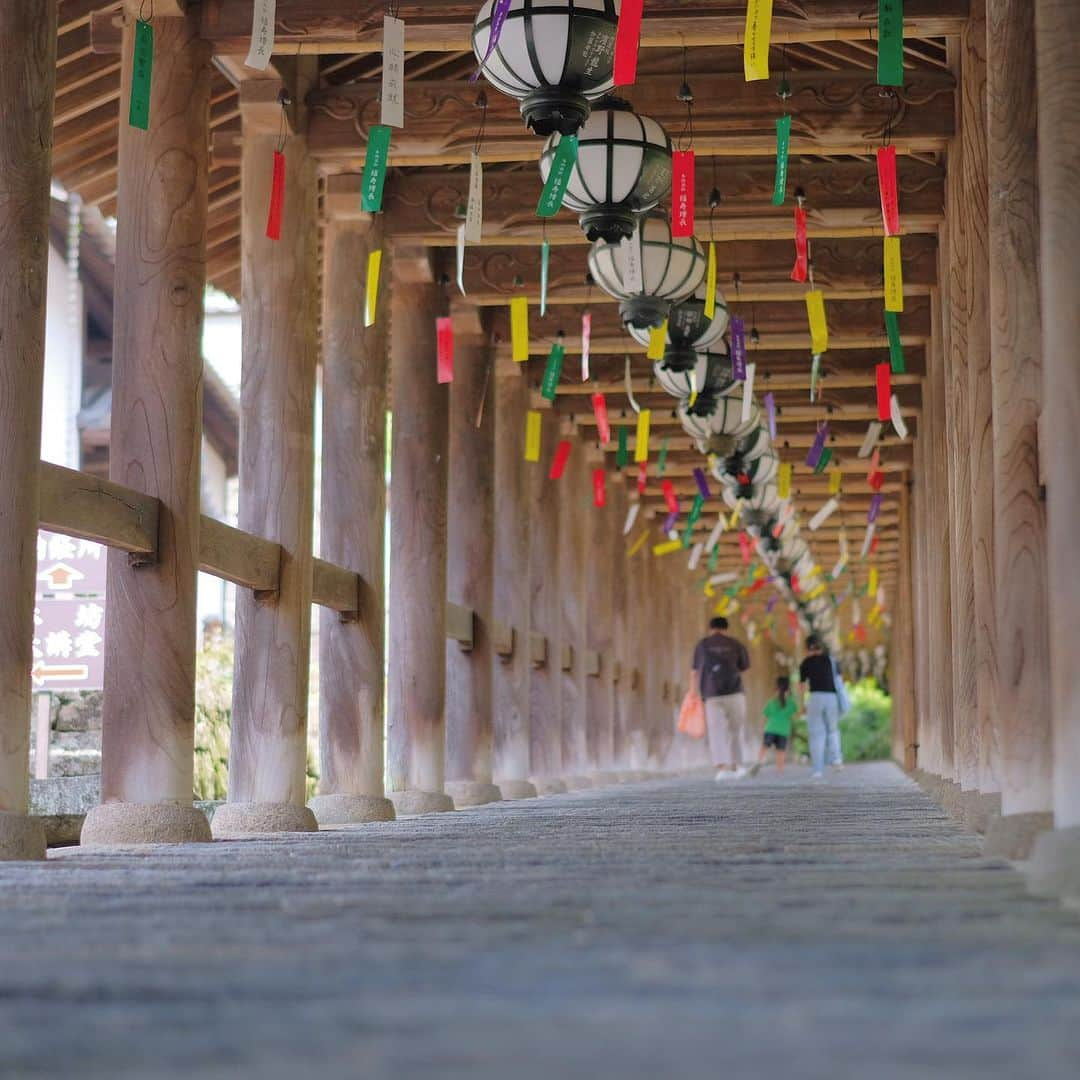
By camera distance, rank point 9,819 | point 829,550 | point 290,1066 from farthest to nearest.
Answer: point 829,550 → point 9,819 → point 290,1066

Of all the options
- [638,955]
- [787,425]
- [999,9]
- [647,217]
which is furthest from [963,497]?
[787,425]

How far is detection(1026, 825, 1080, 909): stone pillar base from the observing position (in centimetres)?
319

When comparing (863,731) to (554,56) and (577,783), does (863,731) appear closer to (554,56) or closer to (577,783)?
(577,783)

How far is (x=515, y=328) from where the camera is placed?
8.47 m

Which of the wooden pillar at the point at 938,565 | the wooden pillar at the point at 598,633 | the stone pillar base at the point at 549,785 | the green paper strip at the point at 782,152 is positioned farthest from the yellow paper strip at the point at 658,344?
the wooden pillar at the point at 598,633

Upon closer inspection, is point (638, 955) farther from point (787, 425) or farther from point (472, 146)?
point (787, 425)

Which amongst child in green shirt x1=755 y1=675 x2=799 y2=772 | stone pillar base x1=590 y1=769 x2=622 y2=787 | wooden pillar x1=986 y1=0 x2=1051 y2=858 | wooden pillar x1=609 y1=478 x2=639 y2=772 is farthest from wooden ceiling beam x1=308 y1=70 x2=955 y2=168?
child in green shirt x1=755 y1=675 x2=799 y2=772

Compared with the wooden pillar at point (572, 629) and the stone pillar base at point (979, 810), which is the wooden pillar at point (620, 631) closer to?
the wooden pillar at point (572, 629)

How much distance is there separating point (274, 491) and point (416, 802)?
2513 millimetres

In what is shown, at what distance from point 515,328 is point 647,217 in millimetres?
1725

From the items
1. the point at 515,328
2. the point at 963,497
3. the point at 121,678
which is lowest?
the point at 121,678

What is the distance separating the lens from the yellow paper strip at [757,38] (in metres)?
5.41

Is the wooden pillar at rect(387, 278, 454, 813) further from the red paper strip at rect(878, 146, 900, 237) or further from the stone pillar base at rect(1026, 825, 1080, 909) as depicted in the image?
the stone pillar base at rect(1026, 825, 1080, 909)

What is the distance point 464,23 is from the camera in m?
6.80
